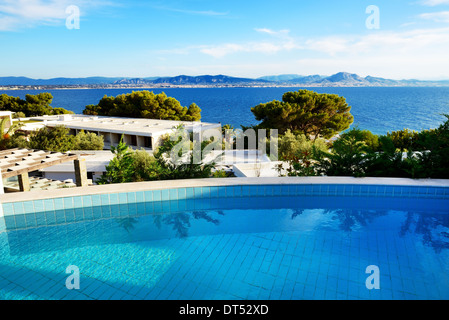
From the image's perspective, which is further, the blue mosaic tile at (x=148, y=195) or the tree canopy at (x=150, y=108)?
the tree canopy at (x=150, y=108)

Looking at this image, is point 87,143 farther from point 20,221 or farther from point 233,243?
point 233,243

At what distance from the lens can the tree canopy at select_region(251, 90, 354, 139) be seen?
21.2m

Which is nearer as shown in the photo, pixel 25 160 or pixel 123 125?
pixel 25 160

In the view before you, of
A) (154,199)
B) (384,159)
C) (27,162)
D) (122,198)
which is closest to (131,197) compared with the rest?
(122,198)

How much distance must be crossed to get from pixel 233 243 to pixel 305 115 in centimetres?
1830

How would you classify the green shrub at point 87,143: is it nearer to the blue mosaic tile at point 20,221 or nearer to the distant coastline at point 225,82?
the blue mosaic tile at point 20,221

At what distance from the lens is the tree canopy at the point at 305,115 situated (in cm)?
2122

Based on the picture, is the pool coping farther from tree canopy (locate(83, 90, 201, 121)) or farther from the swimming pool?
tree canopy (locate(83, 90, 201, 121))

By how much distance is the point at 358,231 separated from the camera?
4.71 meters

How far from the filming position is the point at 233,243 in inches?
171

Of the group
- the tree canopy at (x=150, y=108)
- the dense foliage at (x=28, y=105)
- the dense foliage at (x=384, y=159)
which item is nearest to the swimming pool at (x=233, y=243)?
the dense foliage at (x=384, y=159)

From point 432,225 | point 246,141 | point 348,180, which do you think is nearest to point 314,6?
point 246,141

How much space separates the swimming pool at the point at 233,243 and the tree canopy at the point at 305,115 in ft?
52.2

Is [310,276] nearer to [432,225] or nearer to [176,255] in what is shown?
[176,255]
